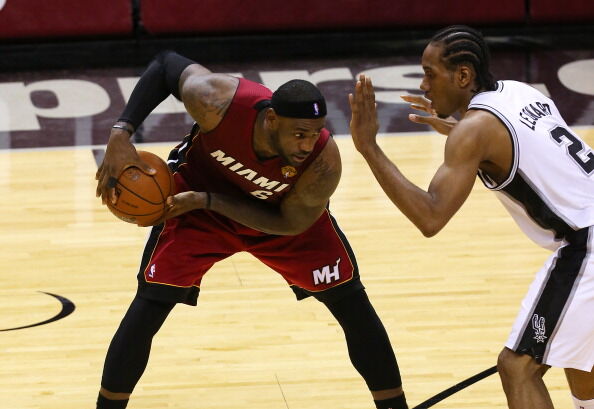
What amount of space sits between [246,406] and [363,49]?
22.0 ft

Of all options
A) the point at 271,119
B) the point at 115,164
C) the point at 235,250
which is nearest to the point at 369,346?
the point at 235,250

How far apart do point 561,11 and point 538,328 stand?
8.04 m

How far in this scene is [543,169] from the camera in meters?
3.79

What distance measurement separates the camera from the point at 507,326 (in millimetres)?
5812

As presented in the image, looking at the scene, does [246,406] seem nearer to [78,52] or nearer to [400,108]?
[400,108]

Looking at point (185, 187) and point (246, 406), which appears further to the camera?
point (246, 406)

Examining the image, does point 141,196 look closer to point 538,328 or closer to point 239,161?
point 239,161

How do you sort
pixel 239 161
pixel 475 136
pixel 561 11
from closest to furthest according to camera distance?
pixel 475 136 → pixel 239 161 → pixel 561 11

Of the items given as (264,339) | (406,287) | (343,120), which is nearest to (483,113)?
(264,339)

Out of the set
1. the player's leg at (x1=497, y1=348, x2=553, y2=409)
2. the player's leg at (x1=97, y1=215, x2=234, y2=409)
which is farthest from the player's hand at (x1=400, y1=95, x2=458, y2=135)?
the player's leg at (x1=97, y1=215, x2=234, y2=409)

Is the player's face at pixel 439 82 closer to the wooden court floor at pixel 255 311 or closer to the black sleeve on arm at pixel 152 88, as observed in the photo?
the black sleeve on arm at pixel 152 88

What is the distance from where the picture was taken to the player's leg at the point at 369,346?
4.52 metres

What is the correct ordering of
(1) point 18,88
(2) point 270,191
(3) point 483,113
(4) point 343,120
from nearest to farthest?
(3) point 483,113 → (2) point 270,191 → (4) point 343,120 → (1) point 18,88

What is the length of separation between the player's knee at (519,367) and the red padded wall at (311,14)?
24.5 feet
